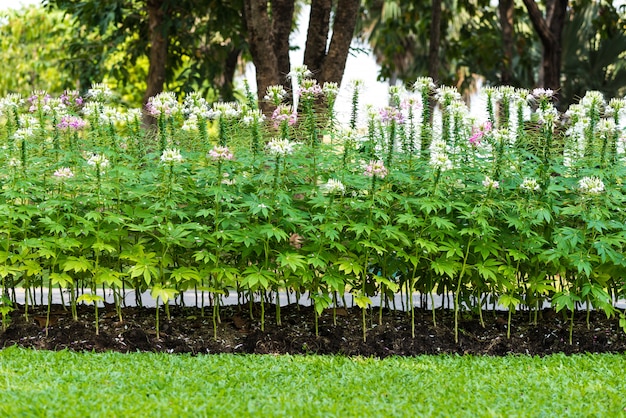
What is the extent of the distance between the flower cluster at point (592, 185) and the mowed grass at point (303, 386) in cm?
120

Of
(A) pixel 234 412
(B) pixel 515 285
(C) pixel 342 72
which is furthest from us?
(C) pixel 342 72

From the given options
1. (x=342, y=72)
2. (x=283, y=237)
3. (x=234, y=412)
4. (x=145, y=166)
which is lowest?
(x=234, y=412)

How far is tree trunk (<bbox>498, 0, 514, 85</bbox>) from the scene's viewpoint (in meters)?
14.2

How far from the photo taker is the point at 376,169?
19.5 feet

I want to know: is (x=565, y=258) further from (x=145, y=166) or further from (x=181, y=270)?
(x=145, y=166)

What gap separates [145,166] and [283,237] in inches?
60.6

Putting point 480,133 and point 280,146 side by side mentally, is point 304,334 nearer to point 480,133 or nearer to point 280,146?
point 280,146

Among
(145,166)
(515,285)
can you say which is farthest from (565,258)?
(145,166)

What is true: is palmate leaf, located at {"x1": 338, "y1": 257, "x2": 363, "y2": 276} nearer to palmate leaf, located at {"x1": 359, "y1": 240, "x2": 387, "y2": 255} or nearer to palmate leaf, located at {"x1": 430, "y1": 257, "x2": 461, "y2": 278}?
palmate leaf, located at {"x1": 359, "y1": 240, "x2": 387, "y2": 255}

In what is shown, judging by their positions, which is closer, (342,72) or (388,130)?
(388,130)

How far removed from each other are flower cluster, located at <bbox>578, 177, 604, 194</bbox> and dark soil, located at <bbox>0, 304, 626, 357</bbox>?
4.09 feet

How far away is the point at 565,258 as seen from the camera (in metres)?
6.25

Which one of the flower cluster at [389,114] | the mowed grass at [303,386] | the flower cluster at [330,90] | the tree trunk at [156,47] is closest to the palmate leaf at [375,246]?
the mowed grass at [303,386]

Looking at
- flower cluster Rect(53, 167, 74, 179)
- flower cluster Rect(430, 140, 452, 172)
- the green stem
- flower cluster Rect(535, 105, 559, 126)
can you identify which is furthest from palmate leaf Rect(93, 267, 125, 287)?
flower cluster Rect(535, 105, 559, 126)
